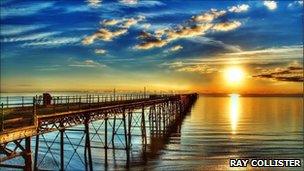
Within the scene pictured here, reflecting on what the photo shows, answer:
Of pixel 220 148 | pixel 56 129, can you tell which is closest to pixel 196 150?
pixel 220 148

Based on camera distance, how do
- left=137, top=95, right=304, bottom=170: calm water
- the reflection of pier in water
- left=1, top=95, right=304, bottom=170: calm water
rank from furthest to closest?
left=137, top=95, right=304, bottom=170: calm water
left=1, top=95, right=304, bottom=170: calm water
the reflection of pier in water

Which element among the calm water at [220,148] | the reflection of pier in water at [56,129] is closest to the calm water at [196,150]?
the calm water at [220,148]

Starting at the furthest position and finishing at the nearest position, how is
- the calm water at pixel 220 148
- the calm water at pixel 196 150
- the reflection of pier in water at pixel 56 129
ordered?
the calm water at pixel 220 148, the calm water at pixel 196 150, the reflection of pier in water at pixel 56 129

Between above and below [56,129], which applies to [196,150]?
below

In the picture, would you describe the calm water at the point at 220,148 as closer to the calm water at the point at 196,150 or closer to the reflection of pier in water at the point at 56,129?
the calm water at the point at 196,150

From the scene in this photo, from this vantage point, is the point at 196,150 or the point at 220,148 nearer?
the point at 196,150

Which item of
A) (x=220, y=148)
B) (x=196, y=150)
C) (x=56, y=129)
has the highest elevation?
(x=56, y=129)

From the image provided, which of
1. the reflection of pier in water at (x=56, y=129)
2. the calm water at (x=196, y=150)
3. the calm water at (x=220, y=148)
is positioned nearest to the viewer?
the reflection of pier in water at (x=56, y=129)

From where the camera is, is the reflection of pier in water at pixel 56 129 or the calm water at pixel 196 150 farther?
the calm water at pixel 196 150

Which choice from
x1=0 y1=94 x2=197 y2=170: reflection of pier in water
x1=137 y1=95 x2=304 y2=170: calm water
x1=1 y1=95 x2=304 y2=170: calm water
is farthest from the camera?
x1=137 y1=95 x2=304 y2=170: calm water

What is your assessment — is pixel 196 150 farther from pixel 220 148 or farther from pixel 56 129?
pixel 56 129

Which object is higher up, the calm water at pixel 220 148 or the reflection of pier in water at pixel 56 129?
the reflection of pier in water at pixel 56 129

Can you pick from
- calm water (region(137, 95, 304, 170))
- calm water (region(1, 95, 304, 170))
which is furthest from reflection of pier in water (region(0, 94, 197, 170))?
calm water (region(137, 95, 304, 170))

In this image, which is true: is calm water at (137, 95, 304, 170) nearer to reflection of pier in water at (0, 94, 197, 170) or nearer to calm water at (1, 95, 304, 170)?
calm water at (1, 95, 304, 170)
